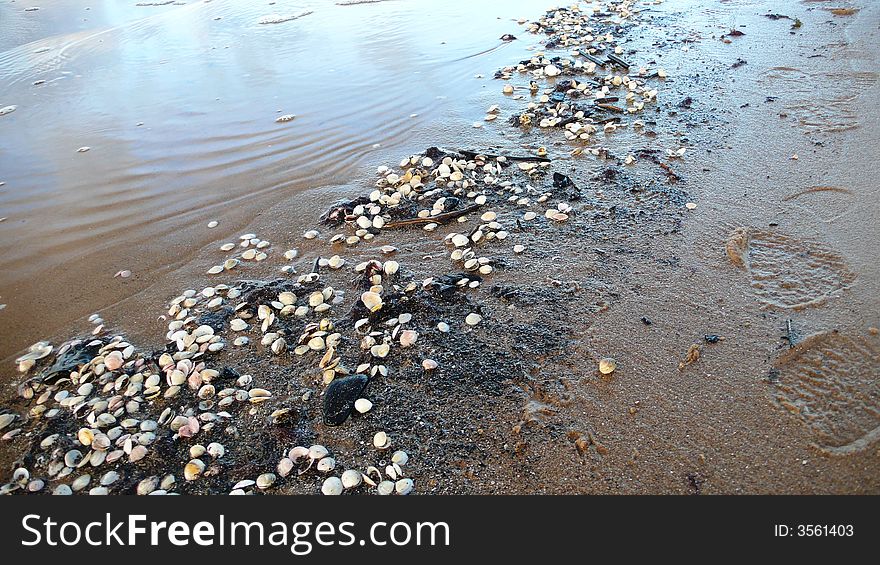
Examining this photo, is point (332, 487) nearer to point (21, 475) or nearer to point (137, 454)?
point (137, 454)

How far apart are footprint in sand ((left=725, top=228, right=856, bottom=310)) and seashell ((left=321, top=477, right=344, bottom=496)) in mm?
2307

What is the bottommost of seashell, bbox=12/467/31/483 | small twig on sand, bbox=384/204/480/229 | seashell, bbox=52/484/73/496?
seashell, bbox=52/484/73/496

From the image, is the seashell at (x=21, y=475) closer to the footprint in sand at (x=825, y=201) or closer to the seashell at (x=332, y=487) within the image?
the seashell at (x=332, y=487)

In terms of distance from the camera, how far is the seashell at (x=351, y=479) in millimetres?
2174

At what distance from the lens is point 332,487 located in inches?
85.4

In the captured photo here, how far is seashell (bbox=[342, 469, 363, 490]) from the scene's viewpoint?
217 cm

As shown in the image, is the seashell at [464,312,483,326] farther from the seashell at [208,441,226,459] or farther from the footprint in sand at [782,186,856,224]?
the footprint in sand at [782,186,856,224]

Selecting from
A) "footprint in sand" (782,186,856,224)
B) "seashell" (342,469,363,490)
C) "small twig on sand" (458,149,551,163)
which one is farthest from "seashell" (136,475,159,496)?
"footprint in sand" (782,186,856,224)

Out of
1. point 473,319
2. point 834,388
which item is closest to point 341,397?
point 473,319

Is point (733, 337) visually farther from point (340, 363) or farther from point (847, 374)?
point (340, 363)

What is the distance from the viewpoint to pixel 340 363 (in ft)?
9.07
